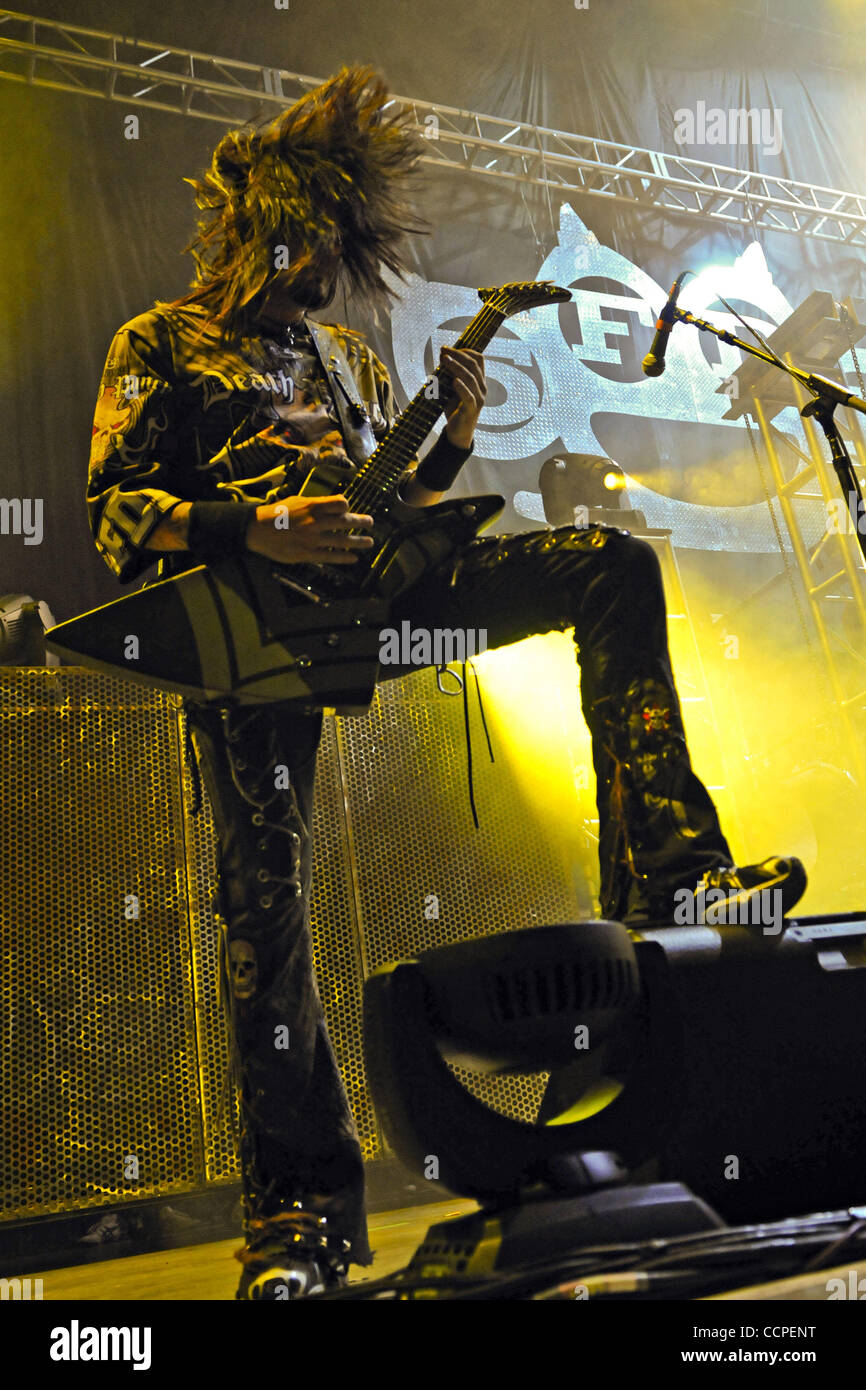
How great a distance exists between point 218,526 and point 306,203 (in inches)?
27.4

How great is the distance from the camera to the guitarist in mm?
1263

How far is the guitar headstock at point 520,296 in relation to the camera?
5.79 feet

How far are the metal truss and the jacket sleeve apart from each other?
3.45m

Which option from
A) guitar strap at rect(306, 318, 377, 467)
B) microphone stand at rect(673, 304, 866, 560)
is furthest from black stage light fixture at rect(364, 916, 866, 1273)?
microphone stand at rect(673, 304, 866, 560)

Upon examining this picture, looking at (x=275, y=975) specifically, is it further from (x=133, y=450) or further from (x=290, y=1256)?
(x=133, y=450)

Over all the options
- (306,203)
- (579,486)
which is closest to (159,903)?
(306,203)

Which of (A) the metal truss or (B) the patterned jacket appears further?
(A) the metal truss

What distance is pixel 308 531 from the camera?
56.9 inches

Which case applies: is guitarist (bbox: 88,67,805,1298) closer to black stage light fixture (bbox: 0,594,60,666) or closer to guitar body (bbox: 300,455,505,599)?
guitar body (bbox: 300,455,505,599)

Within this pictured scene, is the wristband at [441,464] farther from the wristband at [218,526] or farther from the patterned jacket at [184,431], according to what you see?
the wristband at [218,526]

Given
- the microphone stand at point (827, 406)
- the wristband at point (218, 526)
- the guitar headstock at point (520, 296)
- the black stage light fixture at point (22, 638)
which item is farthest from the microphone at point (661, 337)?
the black stage light fixture at point (22, 638)
